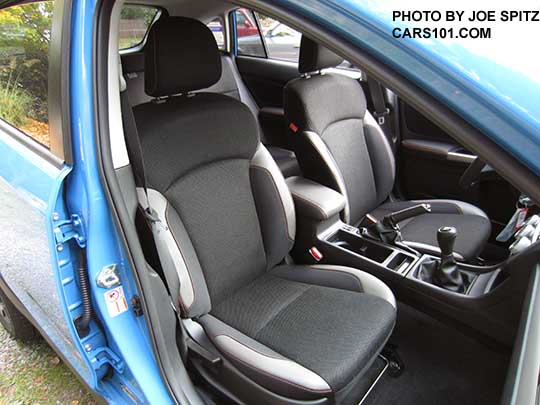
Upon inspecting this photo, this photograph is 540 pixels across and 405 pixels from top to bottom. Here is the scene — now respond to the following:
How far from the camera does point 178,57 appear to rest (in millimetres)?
1374

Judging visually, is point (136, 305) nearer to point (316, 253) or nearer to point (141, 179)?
point (141, 179)

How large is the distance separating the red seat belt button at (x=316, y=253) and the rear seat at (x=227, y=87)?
0.91 meters

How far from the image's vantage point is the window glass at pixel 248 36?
3496mm

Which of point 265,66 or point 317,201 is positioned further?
point 265,66

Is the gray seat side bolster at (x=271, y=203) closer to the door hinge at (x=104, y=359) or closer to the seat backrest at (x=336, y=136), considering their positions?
the seat backrest at (x=336, y=136)

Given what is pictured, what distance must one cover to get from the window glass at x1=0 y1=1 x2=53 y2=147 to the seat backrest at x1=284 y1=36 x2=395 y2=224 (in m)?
1.16

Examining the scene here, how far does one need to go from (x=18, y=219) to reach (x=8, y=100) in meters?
0.37

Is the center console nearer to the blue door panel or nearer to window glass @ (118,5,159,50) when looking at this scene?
the blue door panel

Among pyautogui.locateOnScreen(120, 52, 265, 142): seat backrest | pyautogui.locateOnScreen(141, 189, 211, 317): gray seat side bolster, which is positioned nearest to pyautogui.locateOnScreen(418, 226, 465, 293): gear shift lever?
pyautogui.locateOnScreen(141, 189, 211, 317): gray seat side bolster

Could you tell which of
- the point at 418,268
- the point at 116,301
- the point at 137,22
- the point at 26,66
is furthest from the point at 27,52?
the point at 418,268

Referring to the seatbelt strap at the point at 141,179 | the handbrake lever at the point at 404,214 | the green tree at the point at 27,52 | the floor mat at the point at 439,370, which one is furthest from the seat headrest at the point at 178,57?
the floor mat at the point at 439,370

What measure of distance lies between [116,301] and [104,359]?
208 millimetres

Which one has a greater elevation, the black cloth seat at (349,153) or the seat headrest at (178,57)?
the seat headrest at (178,57)

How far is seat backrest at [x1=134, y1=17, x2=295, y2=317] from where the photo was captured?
1386 mm
